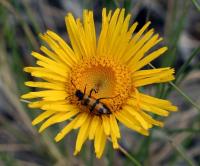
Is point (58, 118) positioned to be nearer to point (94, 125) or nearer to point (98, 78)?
point (94, 125)

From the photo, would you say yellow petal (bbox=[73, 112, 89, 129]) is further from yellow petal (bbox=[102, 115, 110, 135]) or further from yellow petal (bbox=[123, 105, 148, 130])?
yellow petal (bbox=[123, 105, 148, 130])

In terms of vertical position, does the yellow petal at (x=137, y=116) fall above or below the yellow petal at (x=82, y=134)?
above

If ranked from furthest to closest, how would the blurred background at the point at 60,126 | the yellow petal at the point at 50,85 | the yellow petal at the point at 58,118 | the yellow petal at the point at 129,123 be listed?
the blurred background at the point at 60,126
the yellow petal at the point at 50,85
the yellow petal at the point at 58,118
the yellow petal at the point at 129,123

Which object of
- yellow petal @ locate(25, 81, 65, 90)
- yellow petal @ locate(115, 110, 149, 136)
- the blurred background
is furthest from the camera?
the blurred background

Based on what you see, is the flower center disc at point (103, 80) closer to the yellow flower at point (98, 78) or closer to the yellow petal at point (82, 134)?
the yellow flower at point (98, 78)

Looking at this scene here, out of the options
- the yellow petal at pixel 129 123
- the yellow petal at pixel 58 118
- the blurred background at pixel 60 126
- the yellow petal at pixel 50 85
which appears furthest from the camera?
the blurred background at pixel 60 126

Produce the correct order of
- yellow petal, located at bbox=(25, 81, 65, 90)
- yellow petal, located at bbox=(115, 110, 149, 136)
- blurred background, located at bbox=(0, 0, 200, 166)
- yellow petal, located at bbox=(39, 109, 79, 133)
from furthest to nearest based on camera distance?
blurred background, located at bbox=(0, 0, 200, 166) < yellow petal, located at bbox=(25, 81, 65, 90) < yellow petal, located at bbox=(39, 109, 79, 133) < yellow petal, located at bbox=(115, 110, 149, 136)

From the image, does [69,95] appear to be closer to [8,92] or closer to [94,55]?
[94,55]

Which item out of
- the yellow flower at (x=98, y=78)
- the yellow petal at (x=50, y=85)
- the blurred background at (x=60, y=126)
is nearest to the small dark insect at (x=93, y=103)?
the yellow flower at (x=98, y=78)

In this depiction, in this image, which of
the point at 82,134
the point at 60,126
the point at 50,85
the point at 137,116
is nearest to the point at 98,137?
the point at 82,134

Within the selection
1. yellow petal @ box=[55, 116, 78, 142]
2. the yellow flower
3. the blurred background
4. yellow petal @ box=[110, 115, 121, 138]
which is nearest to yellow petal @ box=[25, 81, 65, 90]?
the yellow flower
